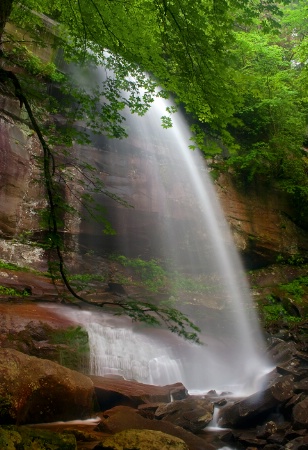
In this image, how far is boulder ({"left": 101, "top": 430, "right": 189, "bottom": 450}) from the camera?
409cm

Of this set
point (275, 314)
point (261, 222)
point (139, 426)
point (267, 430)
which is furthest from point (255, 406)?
point (261, 222)

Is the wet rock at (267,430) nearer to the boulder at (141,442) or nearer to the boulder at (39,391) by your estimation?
the boulder at (141,442)

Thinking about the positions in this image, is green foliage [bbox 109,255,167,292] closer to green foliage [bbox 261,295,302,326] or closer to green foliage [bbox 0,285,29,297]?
green foliage [bbox 261,295,302,326]

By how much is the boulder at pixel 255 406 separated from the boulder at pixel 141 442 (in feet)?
8.82

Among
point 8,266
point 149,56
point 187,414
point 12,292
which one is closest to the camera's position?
point 149,56

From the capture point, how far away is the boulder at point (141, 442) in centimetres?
409

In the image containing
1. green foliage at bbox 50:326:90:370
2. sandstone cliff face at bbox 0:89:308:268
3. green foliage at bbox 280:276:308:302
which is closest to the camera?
green foliage at bbox 50:326:90:370

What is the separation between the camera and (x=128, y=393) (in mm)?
6867

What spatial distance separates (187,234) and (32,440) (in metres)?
12.7

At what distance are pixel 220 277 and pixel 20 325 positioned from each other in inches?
393

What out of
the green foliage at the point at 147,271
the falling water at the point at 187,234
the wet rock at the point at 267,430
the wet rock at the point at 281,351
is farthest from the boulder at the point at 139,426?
the green foliage at the point at 147,271

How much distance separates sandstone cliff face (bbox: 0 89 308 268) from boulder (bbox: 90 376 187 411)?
5.97 m

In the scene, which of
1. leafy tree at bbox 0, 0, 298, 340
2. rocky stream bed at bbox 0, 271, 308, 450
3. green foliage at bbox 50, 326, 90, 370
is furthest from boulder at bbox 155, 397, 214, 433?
leafy tree at bbox 0, 0, 298, 340

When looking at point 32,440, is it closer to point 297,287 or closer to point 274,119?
point 297,287
